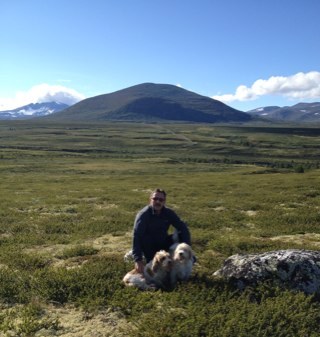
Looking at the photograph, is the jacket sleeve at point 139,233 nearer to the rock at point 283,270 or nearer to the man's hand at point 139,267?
the man's hand at point 139,267

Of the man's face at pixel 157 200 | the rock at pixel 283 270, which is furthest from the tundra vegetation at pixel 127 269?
the man's face at pixel 157 200

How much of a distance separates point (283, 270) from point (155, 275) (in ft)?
11.9

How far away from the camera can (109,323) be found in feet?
31.3

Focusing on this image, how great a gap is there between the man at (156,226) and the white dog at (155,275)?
0.96 m

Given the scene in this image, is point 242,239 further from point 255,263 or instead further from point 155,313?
point 155,313

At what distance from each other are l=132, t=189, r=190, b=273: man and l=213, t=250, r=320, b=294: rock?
2.10 m

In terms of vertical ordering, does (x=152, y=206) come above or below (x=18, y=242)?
above

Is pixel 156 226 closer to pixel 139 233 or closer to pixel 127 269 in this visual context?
pixel 139 233

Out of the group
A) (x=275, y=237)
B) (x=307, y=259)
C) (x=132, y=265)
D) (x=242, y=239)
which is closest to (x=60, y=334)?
(x=132, y=265)

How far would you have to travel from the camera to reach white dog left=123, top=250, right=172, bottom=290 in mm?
11370

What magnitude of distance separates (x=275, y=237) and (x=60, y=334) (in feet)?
41.0

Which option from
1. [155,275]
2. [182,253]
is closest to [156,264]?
[155,275]

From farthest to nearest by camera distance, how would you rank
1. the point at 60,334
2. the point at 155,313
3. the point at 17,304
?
the point at 17,304
the point at 155,313
the point at 60,334

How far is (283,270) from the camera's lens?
442 inches
